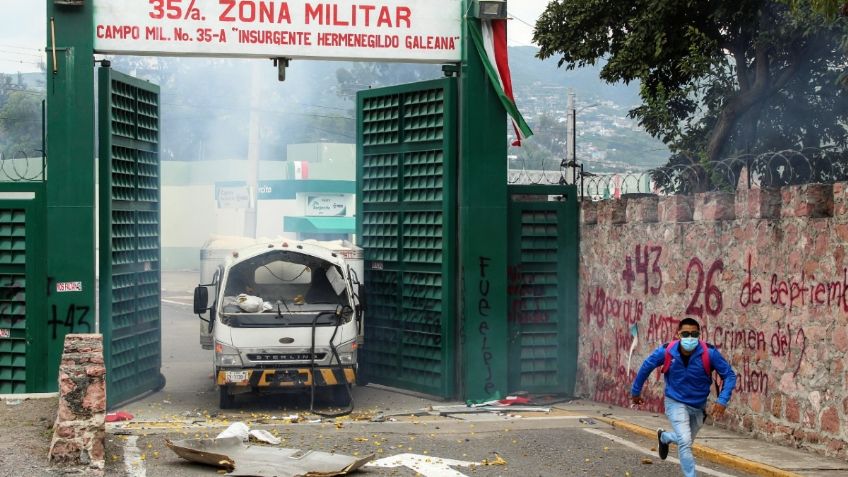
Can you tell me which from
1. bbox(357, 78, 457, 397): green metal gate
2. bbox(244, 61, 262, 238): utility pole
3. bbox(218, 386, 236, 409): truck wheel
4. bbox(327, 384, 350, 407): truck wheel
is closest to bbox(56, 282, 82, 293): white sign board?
bbox(218, 386, 236, 409): truck wheel

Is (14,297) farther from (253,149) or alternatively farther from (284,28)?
(253,149)

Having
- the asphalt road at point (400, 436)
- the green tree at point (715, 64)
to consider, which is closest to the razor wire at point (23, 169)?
the asphalt road at point (400, 436)

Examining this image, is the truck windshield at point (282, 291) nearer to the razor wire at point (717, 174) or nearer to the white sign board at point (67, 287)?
the white sign board at point (67, 287)

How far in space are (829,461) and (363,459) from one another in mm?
4772

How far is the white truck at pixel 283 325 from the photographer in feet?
54.8

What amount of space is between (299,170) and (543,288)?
5131 cm

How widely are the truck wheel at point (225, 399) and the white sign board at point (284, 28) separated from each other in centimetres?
477

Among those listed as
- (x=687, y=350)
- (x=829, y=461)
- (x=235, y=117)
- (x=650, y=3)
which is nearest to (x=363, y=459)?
(x=687, y=350)

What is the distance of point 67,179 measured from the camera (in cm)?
1688

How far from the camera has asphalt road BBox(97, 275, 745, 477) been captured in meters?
12.5

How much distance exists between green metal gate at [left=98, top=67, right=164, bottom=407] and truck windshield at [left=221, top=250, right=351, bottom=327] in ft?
5.48

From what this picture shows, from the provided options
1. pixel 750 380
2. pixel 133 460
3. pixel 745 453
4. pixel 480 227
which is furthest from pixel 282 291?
pixel 745 453

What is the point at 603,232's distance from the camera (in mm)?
18250

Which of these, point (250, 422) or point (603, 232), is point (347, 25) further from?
point (250, 422)
